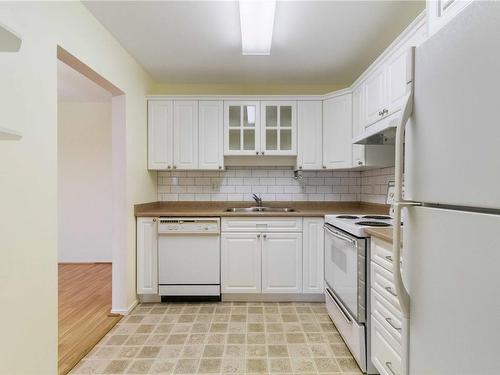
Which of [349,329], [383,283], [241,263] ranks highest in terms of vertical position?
[383,283]

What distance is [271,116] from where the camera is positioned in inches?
123

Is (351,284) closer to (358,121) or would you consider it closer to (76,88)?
(358,121)

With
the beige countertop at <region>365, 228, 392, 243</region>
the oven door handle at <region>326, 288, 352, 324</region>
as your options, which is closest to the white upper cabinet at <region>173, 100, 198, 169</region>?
the oven door handle at <region>326, 288, 352, 324</region>

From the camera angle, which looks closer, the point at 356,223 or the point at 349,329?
the point at 349,329

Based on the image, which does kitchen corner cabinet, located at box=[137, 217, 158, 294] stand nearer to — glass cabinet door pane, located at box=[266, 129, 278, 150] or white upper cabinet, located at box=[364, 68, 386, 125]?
glass cabinet door pane, located at box=[266, 129, 278, 150]

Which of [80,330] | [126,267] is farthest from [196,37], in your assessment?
[80,330]

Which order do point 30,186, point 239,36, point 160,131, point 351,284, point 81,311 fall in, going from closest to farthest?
point 30,186, point 351,284, point 239,36, point 81,311, point 160,131

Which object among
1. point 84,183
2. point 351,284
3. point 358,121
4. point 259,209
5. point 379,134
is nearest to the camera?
point 351,284

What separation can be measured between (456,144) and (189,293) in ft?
8.63

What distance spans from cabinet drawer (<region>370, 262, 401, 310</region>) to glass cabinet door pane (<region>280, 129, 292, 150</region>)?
175 cm

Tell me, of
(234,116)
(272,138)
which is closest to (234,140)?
(234,116)

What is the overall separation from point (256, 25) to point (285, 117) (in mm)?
1227

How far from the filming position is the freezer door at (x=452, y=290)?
0.61 metres

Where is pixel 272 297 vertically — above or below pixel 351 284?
below
